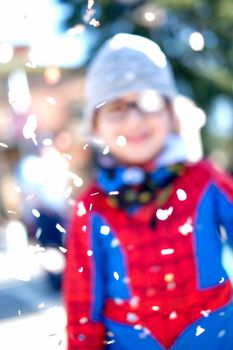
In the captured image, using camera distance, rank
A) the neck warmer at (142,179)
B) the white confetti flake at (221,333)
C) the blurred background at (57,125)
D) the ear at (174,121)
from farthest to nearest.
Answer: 1. the blurred background at (57,125)
2. the ear at (174,121)
3. the neck warmer at (142,179)
4. the white confetti flake at (221,333)

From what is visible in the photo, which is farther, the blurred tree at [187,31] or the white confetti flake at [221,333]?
the blurred tree at [187,31]

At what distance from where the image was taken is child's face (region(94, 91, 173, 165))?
A: 132 centimetres

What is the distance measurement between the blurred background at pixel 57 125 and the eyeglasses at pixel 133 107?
0.48 m

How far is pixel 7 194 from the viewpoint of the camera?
4223 millimetres

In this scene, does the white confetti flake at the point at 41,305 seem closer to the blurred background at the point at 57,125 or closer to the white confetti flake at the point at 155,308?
the blurred background at the point at 57,125

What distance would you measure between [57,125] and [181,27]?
0.96 metres

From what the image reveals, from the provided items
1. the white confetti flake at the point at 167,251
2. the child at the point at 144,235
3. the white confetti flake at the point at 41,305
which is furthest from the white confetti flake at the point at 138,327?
the white confetti flake at the point at 41,305

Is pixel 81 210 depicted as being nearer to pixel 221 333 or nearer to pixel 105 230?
pixel 105 230

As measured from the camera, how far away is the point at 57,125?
466cm

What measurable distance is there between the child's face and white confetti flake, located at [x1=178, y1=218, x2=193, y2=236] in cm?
16

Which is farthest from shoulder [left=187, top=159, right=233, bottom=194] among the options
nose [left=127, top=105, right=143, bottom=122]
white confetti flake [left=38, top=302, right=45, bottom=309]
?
white confetti flake [left=38, top=302, right=45, bottom=309]

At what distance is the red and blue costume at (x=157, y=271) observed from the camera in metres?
1.19

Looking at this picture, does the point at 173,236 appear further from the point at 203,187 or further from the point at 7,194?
the point at 7,194

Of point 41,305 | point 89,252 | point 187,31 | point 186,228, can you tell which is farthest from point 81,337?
point 187,31
